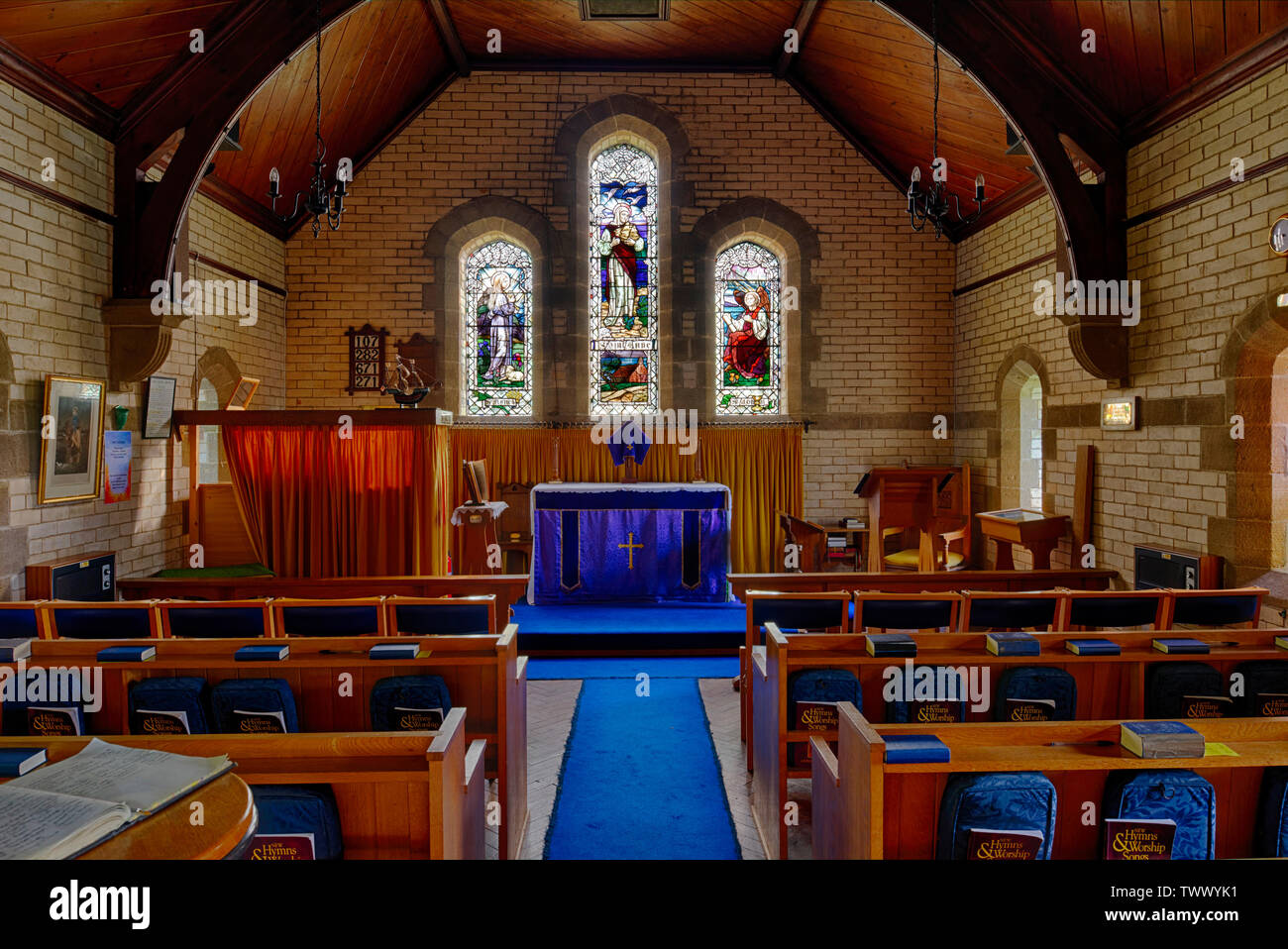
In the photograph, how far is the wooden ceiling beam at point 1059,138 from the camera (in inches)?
221

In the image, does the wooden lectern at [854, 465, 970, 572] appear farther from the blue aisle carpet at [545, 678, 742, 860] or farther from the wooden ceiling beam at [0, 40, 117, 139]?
the wooden ceiling beam at [0, 40, 117, 139]

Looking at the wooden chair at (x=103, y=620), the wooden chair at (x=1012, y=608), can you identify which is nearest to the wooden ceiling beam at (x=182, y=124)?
the wooden chair at (x=103, y=620)

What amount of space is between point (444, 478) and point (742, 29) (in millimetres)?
5552

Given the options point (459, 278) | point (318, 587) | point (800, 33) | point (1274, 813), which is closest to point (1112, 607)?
point (1274, 813)

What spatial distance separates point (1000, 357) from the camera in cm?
784

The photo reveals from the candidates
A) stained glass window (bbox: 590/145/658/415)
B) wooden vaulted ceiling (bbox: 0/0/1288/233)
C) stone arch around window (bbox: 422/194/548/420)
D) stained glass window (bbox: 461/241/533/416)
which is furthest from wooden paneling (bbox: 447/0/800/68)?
stained glass window (bbox: 461/241/533/416)

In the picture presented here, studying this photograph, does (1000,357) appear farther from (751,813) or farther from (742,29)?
(751,813)

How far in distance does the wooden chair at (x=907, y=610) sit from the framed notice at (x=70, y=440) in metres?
Result: 4.85

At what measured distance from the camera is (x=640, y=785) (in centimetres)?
384

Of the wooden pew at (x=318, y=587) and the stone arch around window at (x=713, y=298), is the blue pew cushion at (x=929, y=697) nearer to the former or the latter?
the wooden pew at (x=318, y=587)

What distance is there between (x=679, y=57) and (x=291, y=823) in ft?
28.6

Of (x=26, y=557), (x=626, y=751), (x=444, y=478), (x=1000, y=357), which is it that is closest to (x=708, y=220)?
(x=1000, y=357)

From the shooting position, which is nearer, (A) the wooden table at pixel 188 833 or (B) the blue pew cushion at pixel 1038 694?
(A) the wooden table at pixel 188 833

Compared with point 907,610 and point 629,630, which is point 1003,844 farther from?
point 629,630
